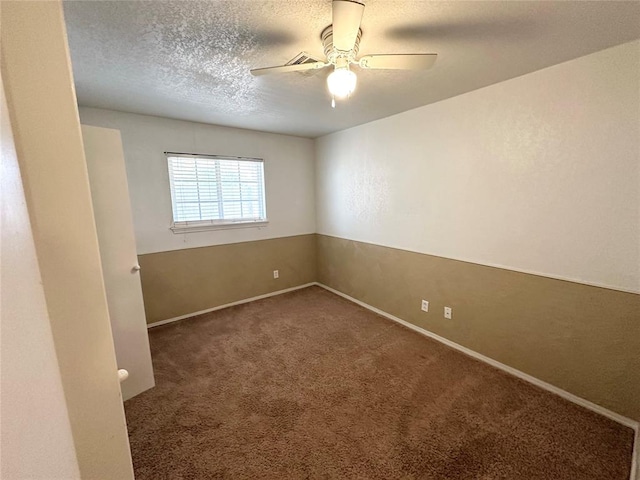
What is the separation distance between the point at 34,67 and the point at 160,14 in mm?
1095

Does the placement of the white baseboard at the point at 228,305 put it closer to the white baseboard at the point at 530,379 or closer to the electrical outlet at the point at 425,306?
the white baseboard at the point at 530,379

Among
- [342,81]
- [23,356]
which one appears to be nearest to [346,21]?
[342,81]

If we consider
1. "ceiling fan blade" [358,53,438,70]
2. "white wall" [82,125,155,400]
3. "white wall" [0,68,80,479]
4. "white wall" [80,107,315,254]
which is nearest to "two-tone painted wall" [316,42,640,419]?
"ceiling fan blade" [358,53,438,70]

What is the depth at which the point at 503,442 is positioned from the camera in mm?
1594

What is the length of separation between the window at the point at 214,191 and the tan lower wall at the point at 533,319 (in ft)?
6.37

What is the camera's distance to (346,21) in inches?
43.7

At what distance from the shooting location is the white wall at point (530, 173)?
5.34ft

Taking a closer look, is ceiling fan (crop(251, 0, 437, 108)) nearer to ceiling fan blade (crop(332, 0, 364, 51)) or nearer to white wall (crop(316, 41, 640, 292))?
ceiling fan blade (crop(332, 0, 364, 51))

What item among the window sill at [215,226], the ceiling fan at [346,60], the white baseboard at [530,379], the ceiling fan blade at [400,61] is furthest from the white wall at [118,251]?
the white baseboard at [530,379]

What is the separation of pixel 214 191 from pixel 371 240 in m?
2.11

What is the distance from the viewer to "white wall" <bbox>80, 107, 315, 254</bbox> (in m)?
2.84

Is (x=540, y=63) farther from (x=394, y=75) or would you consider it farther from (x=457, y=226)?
(x=457, y=226)

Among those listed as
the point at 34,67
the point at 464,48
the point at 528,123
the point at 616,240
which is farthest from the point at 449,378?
the point at 34,67

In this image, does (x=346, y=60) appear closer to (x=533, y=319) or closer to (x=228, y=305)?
(x=533, y=319)
